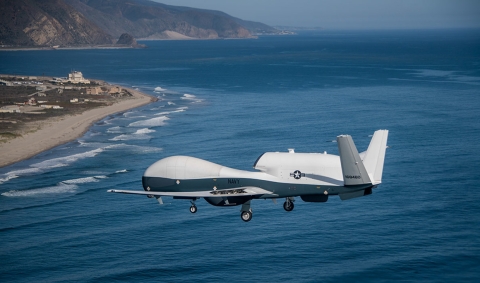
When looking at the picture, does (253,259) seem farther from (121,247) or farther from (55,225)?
(55,225)

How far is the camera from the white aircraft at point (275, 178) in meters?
53.6

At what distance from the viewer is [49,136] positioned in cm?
14750

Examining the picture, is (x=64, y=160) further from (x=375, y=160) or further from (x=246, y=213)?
(x=375, y=160)

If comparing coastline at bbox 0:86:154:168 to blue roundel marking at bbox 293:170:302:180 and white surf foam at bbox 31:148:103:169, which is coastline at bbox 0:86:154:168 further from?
blue roundel marking at bbox 293:170:302:180

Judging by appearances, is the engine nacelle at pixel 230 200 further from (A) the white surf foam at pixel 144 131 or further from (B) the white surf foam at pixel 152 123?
(B) the white surf foam at pixel 152 123

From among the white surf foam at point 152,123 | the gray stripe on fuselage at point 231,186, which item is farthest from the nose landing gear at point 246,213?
the white surf foam at point 152,123

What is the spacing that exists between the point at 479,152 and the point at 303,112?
2432 inches

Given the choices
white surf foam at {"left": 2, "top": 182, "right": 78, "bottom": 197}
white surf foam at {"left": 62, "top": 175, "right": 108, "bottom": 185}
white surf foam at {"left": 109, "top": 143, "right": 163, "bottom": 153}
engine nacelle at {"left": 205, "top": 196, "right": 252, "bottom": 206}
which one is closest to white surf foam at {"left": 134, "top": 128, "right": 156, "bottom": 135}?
white surf foam at {"left": 109, "top": 143, "right": 163, "bottom": 153}

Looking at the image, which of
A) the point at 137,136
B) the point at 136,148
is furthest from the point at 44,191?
the point at 137,136

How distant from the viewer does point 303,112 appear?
17412 centimetres

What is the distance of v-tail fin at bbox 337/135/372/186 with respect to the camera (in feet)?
169

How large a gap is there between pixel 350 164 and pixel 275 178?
6.44 meters

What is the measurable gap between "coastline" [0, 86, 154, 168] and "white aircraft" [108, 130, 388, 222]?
70.1 m

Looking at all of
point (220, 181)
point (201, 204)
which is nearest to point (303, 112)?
point (201, 204)
